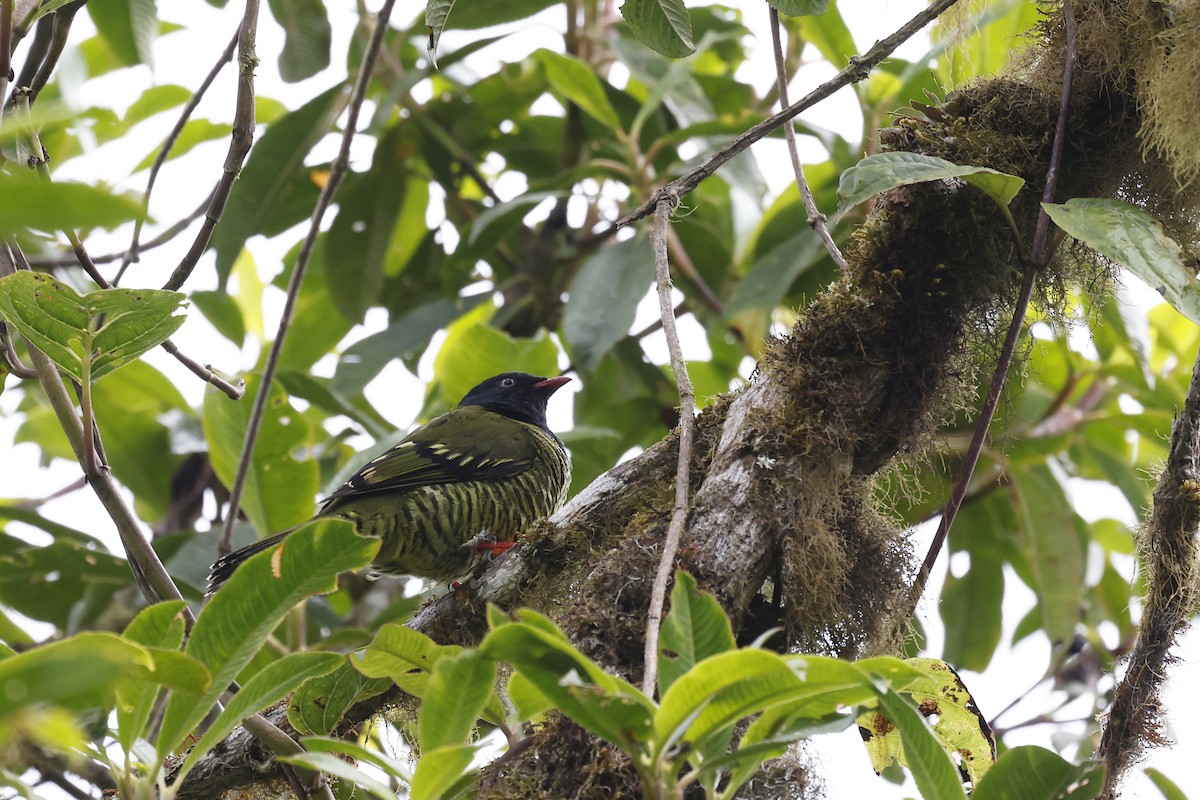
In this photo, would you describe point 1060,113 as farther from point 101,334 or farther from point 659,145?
point 659,145

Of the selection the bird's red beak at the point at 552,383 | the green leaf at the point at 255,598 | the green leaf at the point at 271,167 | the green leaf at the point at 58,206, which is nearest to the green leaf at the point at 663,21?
the green leaf at the point at 255,598

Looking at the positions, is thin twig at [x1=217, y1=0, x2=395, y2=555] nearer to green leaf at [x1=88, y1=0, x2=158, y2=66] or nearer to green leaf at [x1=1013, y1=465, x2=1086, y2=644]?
green leaf at [x1=88, y1=0, x2=158, y2=66]

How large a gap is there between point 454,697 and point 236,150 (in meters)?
1.41

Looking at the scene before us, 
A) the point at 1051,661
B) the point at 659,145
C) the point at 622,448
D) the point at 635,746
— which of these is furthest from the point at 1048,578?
the point at 635,746

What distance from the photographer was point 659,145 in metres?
5.05

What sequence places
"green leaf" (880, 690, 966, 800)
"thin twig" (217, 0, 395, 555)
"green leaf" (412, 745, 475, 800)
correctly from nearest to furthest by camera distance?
"green leaf" (412, 745, 475, 800) < "green leaf" (880, 690, 966, 800) < "thin twig" (217, 0, 395, 555)

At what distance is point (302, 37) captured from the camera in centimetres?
527

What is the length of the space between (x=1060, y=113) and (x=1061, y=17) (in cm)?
37

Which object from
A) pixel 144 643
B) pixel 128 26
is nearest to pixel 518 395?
pixel 128 26

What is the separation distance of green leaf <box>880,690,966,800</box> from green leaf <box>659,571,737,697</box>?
266 mm

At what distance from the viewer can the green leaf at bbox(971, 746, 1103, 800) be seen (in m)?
1.78

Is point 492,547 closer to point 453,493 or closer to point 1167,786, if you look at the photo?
point 453,493

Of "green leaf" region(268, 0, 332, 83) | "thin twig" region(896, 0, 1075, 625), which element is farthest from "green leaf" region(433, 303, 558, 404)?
"thin twig" region(896, 0, 1075, 625)

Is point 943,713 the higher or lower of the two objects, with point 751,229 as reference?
lower
